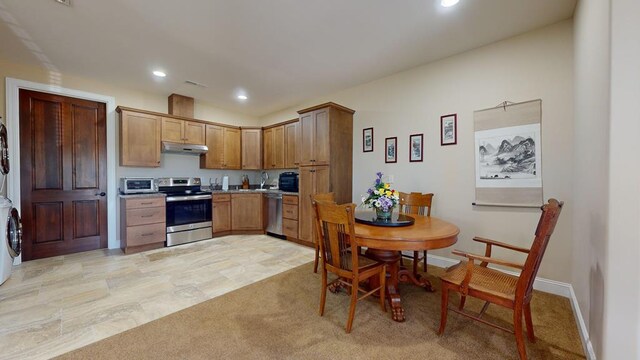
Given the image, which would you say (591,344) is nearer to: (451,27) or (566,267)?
(566,267)

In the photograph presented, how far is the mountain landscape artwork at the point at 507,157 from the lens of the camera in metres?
2.62

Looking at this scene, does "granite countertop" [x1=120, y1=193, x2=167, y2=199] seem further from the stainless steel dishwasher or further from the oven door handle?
the stainless steel dishwasher

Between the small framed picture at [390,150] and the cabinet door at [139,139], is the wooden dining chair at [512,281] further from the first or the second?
the cabinet door at [139,139]

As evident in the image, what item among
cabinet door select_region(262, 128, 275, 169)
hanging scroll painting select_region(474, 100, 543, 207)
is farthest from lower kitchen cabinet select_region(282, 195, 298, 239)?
hanging scroll painting select_region(474, 100, 543, 207)

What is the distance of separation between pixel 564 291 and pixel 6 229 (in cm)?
596

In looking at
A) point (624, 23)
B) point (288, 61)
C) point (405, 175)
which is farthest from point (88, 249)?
point (624, 23)

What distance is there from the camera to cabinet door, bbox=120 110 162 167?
398 cm

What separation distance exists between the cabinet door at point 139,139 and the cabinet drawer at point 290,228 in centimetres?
244

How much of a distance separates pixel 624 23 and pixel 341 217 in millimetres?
1801

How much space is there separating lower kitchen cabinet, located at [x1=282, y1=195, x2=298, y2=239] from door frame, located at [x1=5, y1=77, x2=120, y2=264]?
2.79 metres

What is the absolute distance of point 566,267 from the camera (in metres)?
2.46

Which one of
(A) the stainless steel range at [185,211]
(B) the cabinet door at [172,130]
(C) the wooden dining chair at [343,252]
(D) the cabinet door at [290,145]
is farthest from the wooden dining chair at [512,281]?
(B) the cabinet door at [172,130]

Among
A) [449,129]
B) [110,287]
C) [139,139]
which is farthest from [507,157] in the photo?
[139,139]

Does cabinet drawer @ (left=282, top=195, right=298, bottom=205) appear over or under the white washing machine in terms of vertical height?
over
